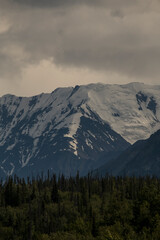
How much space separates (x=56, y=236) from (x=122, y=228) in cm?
2090

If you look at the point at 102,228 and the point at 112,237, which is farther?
the point at 102,228

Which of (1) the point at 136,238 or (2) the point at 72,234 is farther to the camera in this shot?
(2) the point at 72,234

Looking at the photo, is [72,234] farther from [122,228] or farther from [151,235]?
[151,235]

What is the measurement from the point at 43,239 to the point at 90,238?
1697cm

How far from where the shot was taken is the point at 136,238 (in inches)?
6791

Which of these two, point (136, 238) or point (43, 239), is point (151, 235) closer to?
point (136, 238)

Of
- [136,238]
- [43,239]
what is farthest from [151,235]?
[43,239]

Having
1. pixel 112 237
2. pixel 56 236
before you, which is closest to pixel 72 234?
pixel 56 236

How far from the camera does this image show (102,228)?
199875 mm

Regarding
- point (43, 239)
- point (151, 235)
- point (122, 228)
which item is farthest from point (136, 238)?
point (43, 239)

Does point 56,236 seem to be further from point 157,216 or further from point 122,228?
point 157,216

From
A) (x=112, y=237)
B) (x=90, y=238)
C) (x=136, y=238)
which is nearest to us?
(x=112, y=237)

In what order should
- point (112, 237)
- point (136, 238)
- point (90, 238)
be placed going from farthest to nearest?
point (90, 238)
point (136, 238)
point (112, 237)

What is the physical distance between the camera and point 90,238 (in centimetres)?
18875
